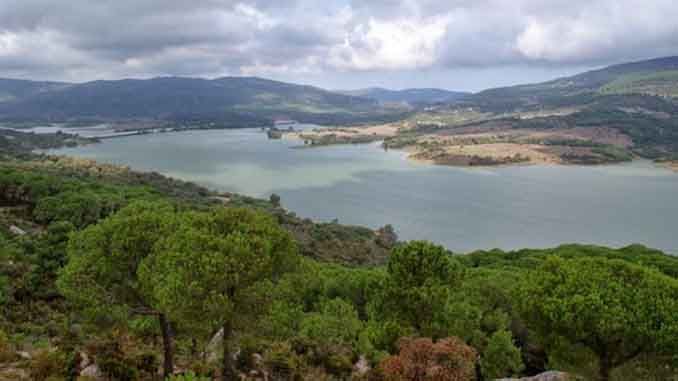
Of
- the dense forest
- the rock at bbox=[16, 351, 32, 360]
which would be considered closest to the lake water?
the dense forest

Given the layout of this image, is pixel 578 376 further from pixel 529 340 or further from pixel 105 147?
pixel 105 147

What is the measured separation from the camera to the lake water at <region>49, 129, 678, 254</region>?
2586 inches

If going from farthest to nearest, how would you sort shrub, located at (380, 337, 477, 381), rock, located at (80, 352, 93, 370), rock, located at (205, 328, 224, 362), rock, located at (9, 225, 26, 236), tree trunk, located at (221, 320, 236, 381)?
1. rock, located at (9, 225, 26, 236)
2. rock, located at (205, 328, 224, 362)
3. tree trunk, located at (221, 320, 236, 381)
4. rock, located at (80, 352, 93, 370)
5. shrub, located at (380, 337, 477, 381)

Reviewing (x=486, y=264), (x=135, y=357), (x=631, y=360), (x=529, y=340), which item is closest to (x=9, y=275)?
(x=135, y=357)

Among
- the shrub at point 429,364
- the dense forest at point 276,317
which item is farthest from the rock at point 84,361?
the shrub at point 429,364

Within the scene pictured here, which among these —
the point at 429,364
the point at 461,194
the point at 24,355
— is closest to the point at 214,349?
the point at 24,355

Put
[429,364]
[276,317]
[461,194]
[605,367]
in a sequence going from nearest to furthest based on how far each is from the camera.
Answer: [429,364] < [276,317] < [605,367] < [461,194]

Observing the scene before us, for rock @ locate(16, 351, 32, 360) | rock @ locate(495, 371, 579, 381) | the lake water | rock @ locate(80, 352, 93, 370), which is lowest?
the lake water

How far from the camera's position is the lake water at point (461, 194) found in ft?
216

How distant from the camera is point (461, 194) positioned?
88500mm

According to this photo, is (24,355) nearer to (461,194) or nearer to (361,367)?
(361,367)

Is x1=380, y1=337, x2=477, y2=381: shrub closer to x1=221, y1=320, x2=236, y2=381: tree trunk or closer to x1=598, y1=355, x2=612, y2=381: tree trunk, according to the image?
x1=221, y1=320, x2=236, y2=381: tree trunk

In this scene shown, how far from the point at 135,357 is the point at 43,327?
8704 millimetres

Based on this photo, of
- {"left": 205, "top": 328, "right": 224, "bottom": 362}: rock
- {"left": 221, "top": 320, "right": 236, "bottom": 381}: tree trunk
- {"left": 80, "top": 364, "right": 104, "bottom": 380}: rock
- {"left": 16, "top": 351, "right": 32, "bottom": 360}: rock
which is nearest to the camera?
{"left": 80, "top": 364, "right": 104, "bottom": 380}: rock
